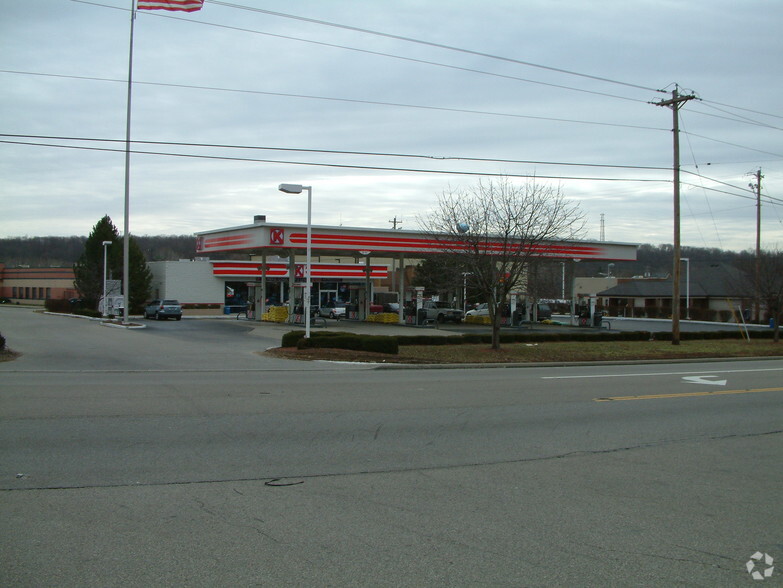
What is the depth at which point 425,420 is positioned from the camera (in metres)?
11.2

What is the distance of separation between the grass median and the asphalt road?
708cm

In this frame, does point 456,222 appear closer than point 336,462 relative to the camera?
No

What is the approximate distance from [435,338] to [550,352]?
176 inches

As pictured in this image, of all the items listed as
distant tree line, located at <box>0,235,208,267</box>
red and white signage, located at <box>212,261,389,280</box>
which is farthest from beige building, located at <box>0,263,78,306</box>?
distant tree line, located at <box>0,235,208,267</box>

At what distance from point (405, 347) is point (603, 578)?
20.9 metres

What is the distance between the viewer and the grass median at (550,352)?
22.4 m

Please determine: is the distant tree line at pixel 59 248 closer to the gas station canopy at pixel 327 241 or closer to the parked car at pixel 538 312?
the parked car at pixel 538 312

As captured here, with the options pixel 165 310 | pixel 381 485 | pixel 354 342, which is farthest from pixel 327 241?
pixel 381 485

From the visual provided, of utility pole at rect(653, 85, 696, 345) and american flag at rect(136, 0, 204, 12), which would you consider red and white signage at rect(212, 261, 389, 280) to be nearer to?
utility pole at rect(653, 85, 696, 345)

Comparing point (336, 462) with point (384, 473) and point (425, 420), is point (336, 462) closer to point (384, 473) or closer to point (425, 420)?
point (384, 473)

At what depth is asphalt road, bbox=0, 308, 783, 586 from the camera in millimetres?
5199

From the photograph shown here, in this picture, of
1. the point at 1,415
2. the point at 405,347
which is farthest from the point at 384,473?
the point at 405,347

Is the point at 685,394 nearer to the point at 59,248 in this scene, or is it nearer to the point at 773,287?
the point at 773,287

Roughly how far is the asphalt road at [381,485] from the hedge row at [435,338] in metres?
7.83
